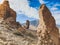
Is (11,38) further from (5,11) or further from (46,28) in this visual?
(5,11)

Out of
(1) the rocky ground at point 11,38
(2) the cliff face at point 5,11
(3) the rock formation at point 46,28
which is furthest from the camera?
(2) the cliff face at point 5,11

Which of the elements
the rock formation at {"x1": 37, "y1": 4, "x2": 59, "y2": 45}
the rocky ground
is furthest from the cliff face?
the rock formation at {"x1": 37, "y1": 4, "x2": 59, "y2": 45}

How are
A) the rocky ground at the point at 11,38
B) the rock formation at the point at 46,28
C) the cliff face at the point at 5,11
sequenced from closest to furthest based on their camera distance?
the rock formation at the point at 46,28 → the rocky ground at the point at 11,38 → the cliff face at the point at 5,11

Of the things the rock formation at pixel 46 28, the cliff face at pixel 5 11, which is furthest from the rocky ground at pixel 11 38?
the cliff face at pixel 5 11

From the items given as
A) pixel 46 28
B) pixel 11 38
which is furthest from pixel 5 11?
pixel 46 28

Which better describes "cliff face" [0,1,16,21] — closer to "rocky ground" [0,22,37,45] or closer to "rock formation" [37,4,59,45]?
"rocky ground" [0,22,37,45]

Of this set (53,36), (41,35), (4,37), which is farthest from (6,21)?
(41,35)

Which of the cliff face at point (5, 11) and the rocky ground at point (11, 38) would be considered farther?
the cliff face at point (5, 11)

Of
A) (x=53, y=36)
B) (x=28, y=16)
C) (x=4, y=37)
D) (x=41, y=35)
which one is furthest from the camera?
(x=28, y=16)

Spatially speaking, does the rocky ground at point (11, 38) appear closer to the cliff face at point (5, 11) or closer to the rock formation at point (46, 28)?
the rock formation at point (46, 28)

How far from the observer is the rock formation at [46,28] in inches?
622

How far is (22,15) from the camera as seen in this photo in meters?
27.1

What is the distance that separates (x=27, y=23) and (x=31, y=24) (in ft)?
1.33

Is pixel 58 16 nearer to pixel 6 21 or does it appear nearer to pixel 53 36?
pixel 53 36
